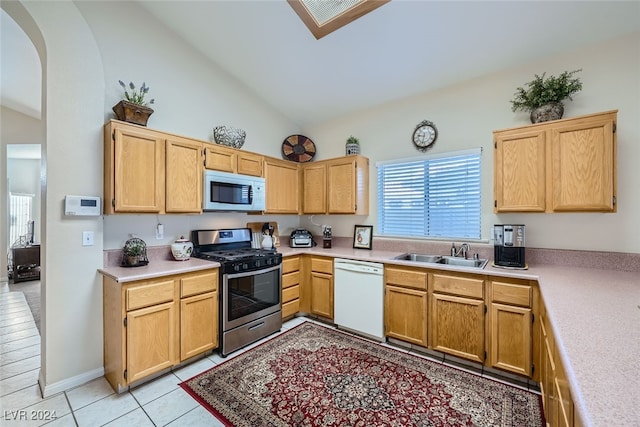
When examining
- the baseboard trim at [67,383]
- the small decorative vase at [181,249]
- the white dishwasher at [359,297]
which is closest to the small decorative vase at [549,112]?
the white dishwasher at [359,297]

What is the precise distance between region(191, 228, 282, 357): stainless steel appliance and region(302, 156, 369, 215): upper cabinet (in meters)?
1.08

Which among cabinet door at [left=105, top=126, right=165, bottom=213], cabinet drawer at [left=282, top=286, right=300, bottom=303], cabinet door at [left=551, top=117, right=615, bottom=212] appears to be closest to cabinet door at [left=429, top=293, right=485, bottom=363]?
cabinet door at [left=551, top=117, right=615, bottom=212]

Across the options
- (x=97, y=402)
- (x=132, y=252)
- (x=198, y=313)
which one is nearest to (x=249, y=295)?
(x=198, y=313)

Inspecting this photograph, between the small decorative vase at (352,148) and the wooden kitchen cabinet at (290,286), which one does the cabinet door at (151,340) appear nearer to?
the wooden kitchen cabinet at (290,286)

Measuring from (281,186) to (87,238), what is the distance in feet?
7.27

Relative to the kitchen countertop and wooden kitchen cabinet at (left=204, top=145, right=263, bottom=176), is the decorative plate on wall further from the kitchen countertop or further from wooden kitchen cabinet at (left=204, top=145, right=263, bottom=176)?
the kitchen countertop

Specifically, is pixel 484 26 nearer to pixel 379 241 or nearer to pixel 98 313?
pixel 379 241

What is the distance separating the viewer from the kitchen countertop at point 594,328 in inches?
28.2

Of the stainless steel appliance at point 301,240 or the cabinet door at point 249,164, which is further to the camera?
the stainless steel appliance at point 301,240

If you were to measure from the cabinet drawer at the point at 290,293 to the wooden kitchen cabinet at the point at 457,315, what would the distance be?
5.54ft

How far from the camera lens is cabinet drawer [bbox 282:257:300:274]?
3409mm

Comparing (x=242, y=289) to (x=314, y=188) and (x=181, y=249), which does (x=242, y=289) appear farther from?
(x=314, y=188)

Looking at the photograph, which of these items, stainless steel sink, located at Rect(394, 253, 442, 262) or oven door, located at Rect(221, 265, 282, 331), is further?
stainless steel sink, located at Rect(394, 253, 442, 262)

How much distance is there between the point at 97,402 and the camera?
6.63 feet
